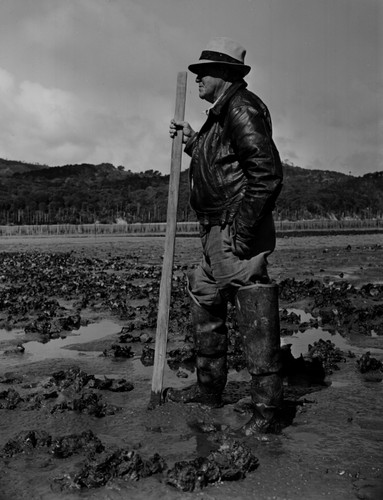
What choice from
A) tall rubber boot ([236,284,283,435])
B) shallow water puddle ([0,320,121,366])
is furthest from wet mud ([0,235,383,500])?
tall rubber boot ([236,284,283,435])

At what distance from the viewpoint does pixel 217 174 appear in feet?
17.4

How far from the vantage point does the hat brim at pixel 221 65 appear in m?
5.27

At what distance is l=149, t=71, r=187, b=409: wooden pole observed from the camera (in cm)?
577

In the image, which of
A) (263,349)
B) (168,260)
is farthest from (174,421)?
(168,260)

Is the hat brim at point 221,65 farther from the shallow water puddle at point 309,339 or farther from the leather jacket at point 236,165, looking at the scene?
the shallow water puddle at point 309,339

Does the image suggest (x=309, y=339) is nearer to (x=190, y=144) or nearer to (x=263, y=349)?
(x=263, y=349)

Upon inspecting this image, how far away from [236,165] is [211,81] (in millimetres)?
814

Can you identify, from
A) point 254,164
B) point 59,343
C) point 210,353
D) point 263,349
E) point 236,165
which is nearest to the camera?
point 254,164

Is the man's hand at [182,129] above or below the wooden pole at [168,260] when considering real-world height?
above

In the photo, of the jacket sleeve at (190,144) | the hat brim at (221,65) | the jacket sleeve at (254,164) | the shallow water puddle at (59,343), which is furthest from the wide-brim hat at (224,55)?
the shallow water puddle at (59,343)

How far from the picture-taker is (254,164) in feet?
16.2

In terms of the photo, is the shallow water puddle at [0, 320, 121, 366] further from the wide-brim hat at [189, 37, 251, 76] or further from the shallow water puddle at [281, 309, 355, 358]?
the wide-brim hat at [189, 37, 251, 76]

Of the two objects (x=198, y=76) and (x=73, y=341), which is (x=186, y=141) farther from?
(x=73, y=341)

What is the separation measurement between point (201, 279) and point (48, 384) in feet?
6.89
